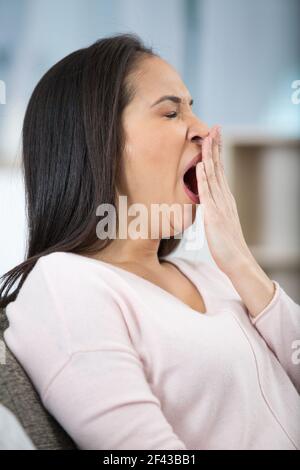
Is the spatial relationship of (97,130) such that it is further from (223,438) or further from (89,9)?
(89,9)

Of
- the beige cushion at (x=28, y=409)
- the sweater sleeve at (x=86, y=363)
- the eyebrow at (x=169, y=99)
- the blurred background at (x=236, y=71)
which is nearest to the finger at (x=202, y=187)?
the eyebrow at (x=169, y=99)

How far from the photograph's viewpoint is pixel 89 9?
246 cm

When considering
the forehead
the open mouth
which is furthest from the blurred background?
the forehead

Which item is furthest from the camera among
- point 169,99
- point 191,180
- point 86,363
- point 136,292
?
point 191,180

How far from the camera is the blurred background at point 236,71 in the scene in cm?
247

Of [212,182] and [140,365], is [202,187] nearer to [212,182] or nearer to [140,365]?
[212,182]

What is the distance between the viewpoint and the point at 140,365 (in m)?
0.78

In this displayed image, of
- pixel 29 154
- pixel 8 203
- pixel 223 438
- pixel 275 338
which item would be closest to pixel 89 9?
pixel 8 203

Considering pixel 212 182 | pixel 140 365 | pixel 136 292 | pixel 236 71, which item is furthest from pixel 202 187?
pixel 236 71

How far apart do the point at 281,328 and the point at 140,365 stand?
315mm

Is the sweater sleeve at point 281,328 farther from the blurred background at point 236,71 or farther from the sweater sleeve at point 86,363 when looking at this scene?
the blurred background at point 236,71

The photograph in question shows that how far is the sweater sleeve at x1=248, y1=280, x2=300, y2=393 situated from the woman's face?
220 millimetres

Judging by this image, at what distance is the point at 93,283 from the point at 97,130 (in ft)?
0.83

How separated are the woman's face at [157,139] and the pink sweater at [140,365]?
0.15 meters
